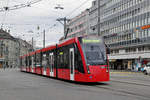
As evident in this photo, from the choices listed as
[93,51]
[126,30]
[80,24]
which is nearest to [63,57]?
[93,51]

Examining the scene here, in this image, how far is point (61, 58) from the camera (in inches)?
800

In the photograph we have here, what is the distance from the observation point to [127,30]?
58625mm

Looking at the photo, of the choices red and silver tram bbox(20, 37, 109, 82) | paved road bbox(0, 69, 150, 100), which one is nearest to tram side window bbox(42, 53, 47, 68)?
red and silver tram bbox(20, 37, 109, 82)

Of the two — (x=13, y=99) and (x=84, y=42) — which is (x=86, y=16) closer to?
(x=84, y=42)

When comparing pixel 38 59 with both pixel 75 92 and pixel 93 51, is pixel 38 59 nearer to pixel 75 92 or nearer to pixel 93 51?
pixel 93 51

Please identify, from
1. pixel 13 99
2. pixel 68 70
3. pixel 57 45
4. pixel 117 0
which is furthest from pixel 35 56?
pixel 117 0

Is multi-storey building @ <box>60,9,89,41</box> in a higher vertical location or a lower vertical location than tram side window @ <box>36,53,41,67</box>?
higher

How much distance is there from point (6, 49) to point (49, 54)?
8638 cm

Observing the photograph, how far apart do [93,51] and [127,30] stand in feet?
144

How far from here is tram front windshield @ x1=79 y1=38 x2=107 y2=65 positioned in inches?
633

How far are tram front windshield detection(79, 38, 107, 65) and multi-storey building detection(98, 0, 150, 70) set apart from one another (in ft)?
106

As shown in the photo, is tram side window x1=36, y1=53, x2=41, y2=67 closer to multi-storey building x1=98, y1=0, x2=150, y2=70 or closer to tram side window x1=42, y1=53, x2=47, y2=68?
tram side window x1=42, y1=53, x2=47, y2=68

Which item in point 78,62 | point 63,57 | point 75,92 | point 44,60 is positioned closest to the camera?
point 75,92

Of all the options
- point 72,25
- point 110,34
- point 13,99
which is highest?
point 72,25
